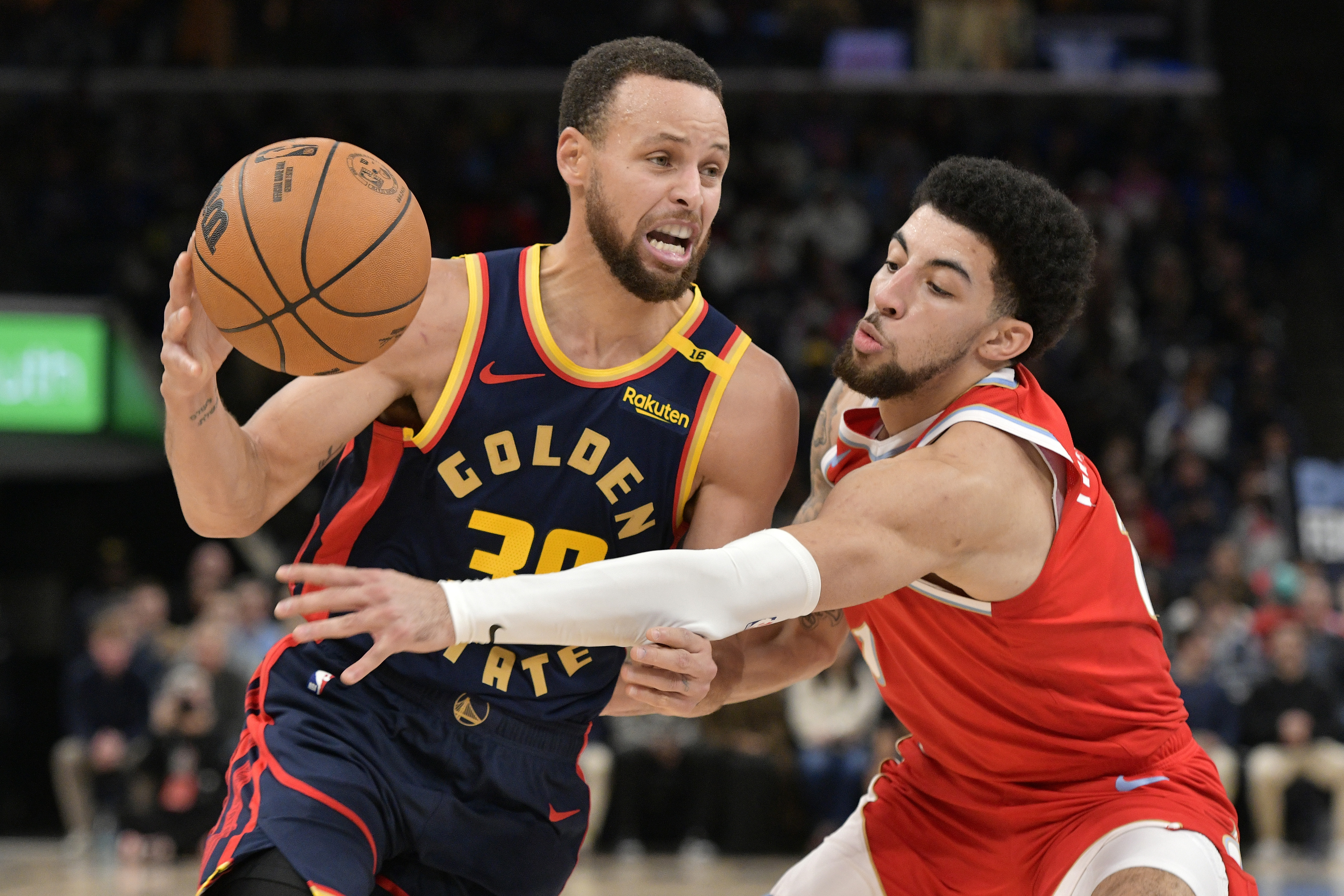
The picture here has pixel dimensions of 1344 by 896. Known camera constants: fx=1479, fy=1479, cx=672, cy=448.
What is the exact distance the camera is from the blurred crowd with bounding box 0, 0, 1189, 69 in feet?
58.5

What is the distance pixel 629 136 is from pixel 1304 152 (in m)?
16.3

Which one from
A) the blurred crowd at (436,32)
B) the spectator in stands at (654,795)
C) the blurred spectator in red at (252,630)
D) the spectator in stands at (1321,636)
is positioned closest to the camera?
the spectator in stands at (1321,636)

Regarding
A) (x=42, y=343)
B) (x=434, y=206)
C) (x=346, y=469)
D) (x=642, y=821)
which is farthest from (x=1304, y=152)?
(x=346, y=469)

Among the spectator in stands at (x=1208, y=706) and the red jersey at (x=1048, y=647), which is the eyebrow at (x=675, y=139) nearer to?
the red jersey at (x=1048, y=647)

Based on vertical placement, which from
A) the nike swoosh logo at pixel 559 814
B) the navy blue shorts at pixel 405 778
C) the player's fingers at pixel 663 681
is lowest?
the nike swoosh logo at pixel 559 814

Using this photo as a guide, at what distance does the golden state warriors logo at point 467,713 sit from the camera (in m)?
3.50

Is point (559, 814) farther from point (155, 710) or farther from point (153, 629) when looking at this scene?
point (153, 629)

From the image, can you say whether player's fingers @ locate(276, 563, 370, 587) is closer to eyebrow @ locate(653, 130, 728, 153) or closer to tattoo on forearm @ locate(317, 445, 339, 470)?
tattoo on forearm @ locate(317, 445, 339, 470)

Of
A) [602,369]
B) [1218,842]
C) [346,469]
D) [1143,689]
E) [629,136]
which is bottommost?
[1218,842]

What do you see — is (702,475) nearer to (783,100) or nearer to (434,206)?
(434,206)

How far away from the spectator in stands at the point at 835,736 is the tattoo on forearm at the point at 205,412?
310 inches

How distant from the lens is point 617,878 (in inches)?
397

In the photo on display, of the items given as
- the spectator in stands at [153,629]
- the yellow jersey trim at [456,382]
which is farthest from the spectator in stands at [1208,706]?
the yellow jersey trim at [456,382]

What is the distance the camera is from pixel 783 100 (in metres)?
18.2
